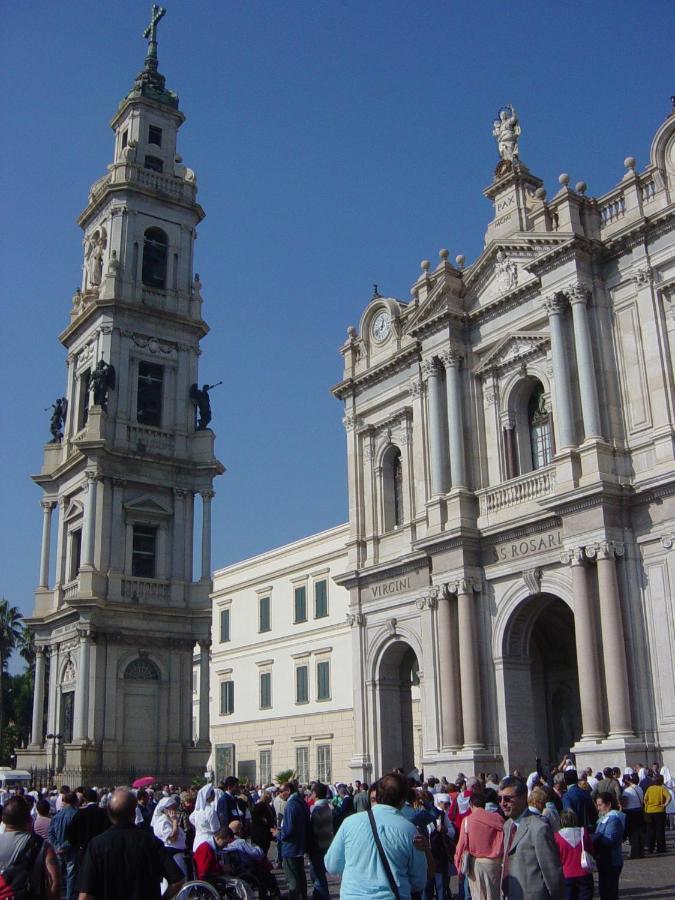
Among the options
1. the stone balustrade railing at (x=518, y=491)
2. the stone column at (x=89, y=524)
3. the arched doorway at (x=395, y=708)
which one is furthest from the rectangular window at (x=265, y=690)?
the stone balustrade railing at (x=518, y=491)

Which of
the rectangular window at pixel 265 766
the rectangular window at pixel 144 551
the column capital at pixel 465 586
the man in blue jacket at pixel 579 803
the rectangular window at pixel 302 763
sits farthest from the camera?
the rectangular window at pixel 265 766

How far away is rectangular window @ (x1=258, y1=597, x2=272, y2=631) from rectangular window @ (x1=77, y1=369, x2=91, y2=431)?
48.8 ft

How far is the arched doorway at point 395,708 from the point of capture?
32125 mm

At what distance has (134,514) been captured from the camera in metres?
42.4

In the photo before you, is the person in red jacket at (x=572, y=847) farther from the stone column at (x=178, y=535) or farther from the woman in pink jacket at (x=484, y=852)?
the stone column at (x=178, y=535)

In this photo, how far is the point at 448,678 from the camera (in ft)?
95.3

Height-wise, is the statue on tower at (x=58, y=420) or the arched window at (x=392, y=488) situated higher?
the statue on tower at (x=58, y=420)

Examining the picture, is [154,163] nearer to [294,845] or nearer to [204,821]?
[294,845]

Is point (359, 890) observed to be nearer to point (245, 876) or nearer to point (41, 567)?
point (245, 876)

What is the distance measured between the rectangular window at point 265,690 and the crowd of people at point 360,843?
3294 centimetres

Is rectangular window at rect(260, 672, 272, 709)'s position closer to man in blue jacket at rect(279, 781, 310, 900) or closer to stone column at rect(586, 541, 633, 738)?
stone column at rect(586, 541, 633, 738)

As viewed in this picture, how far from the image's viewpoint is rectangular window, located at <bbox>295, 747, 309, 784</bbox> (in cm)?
4969

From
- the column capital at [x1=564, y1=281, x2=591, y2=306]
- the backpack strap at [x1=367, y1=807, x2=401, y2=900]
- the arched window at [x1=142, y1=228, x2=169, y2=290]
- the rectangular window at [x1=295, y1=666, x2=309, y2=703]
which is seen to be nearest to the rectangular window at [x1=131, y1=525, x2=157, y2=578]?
Answer: the arched window at [x1=142, y1=228, x2=169, y2=290]

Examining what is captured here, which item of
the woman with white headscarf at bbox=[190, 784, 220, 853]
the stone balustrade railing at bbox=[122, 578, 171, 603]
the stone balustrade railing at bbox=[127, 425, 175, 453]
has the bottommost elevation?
the woman with white headscarf at bbox=[190, 784, 220, 853]
